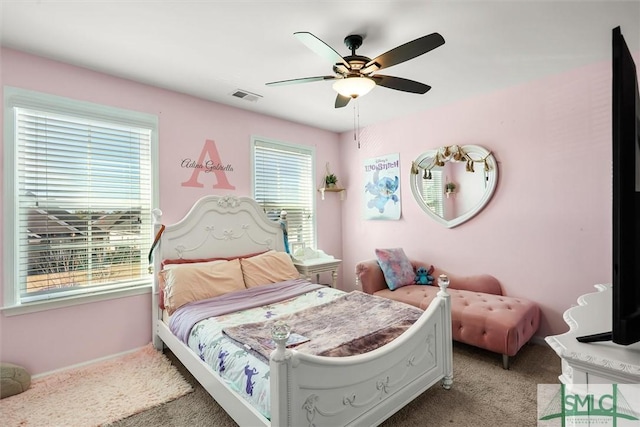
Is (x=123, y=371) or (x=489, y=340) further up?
(x=489, y=340)

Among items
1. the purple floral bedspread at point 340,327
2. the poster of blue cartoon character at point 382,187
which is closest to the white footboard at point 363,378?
the purple floral bedspread at point 340,327

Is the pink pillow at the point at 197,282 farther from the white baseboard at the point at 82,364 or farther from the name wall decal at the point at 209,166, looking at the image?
the name wall decal at the point at 209,166

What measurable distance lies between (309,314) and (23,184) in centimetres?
241

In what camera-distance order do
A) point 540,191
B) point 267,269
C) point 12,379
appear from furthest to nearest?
point 267,269
point 540,191
point 12,379

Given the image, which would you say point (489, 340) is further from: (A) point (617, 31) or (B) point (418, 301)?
(A) point (617, 31)

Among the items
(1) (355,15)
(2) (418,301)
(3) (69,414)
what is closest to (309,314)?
(2) (418,301)

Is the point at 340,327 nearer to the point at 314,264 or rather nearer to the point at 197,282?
the point at 197,282

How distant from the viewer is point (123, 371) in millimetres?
2473

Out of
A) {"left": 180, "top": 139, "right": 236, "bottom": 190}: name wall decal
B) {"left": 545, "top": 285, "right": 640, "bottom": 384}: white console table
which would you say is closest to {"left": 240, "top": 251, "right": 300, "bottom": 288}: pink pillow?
{"left": 180, "top": 139, "right": 236, "bottom": 190}: name wall decal

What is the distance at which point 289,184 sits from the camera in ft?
13.5

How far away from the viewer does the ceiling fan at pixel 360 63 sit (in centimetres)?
167

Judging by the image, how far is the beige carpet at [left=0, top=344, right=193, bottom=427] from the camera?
1.93 meters

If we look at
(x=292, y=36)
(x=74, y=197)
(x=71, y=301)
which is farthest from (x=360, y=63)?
(x=71, y=301)

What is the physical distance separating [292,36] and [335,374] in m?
2.16
